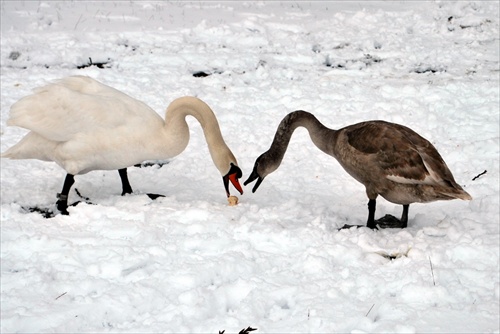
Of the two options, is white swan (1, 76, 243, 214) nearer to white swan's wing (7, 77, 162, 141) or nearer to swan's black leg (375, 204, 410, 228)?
white swan's wing (7, 77, 162, 141)

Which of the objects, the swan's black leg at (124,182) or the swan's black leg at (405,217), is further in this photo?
the swan's black leg at (124,182)

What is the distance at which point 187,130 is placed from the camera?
19.8 ft

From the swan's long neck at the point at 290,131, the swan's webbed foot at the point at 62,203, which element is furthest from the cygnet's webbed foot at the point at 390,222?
the swan's webbed foot at the point at 62,203

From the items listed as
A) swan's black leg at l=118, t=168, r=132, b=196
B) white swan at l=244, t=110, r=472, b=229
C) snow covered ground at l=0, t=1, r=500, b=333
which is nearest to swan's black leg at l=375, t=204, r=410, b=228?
white swan at l=244, t=110, r=472, b=229

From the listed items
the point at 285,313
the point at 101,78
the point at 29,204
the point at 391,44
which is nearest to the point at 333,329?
the point at 285,313

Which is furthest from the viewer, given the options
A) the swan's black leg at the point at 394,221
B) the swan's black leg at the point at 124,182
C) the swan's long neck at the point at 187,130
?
the swan's black leg at the point at 124,182

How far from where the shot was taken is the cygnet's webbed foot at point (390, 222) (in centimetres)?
573

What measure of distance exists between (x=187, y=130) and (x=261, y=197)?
3.39 ft

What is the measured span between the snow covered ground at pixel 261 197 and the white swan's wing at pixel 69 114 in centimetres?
69

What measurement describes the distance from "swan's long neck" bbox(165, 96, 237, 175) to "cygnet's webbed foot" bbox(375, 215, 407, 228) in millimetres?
1352

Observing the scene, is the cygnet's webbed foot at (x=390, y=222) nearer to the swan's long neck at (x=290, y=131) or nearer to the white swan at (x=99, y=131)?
the swan's long neck at (x=290, y=131)

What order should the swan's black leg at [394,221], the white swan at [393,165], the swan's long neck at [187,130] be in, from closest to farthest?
the white swan at [393,165] < the swan's black leg at [394,221] < the swan's long neck at [187,130]

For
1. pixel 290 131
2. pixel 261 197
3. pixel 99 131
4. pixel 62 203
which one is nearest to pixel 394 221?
pixel 290 131

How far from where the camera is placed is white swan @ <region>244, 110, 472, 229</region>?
16.9 feet
